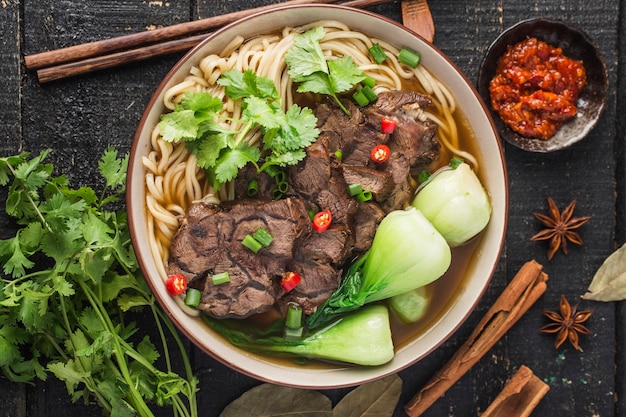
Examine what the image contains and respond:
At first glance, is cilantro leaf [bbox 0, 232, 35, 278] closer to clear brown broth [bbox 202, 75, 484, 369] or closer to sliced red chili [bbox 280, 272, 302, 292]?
sliced red chili [bbox 280, 272, 302, 292]

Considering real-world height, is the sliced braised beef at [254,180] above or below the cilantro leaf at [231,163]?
below

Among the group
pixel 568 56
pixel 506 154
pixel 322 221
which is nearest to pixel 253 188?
pixel 322 221

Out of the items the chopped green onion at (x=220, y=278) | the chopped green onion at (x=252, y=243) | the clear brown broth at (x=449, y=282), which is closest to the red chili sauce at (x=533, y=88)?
the clear brown broth at (x=449, y=282)

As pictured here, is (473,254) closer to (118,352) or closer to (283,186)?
(283,186)

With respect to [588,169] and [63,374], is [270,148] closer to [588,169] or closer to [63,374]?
[63,374]

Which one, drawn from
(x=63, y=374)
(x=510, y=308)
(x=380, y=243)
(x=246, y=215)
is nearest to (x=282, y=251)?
(x=246, y=215)

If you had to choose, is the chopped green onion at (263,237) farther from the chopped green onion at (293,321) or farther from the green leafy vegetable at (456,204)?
the green leafy vegetable at (456,204)

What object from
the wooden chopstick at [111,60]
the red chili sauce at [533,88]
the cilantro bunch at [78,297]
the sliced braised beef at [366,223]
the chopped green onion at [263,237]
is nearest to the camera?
the cilantro bunch at [78,297]
